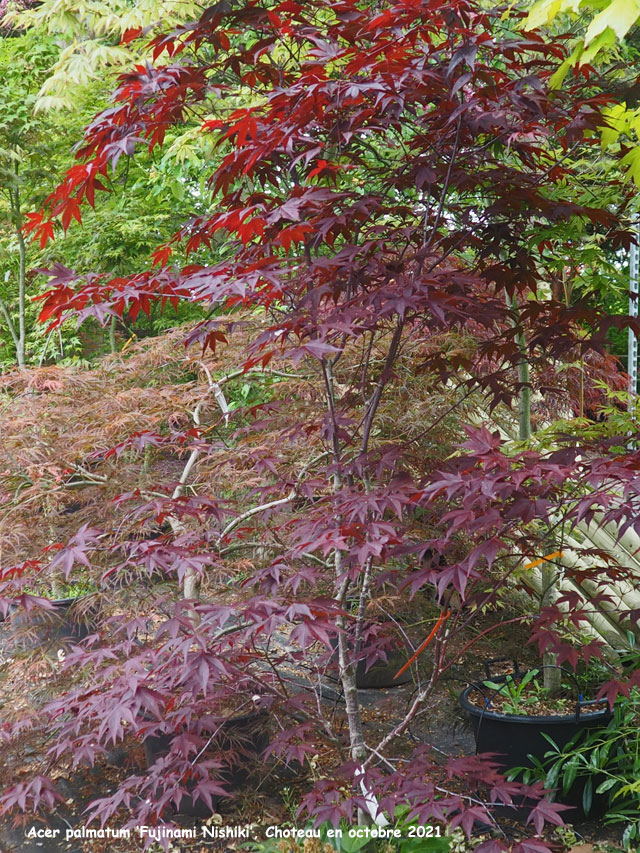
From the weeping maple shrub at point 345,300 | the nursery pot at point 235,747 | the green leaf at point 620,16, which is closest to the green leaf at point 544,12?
the green leaf at point 620,16

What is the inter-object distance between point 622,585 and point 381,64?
2.78m

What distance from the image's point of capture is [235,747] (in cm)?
251

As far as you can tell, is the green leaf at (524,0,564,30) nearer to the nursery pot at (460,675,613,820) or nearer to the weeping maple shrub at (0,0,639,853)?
the weeping maple shrub at (0,0,639,853)

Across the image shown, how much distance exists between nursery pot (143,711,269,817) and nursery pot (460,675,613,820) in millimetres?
747

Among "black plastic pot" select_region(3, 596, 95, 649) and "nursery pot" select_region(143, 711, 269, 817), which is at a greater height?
"black plastic pot" select_region(3, 596, 95, 649)

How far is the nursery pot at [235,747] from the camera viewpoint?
2.39m

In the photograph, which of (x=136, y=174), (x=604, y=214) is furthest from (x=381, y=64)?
(x=136, y=174)

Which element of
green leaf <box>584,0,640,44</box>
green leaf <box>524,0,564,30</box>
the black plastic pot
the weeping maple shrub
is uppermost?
green leaf <box>524,0,564,30</box>

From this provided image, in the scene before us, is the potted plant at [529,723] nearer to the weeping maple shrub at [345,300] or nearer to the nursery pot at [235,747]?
the weeping maple shrub at [345,300]

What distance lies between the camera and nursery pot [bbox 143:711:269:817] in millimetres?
2391

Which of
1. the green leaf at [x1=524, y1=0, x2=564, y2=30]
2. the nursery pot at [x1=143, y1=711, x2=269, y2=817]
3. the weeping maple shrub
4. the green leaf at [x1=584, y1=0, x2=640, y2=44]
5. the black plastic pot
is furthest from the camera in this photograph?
the black plastic pot

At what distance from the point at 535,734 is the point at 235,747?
1.02 m

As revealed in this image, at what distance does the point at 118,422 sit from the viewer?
2402mm

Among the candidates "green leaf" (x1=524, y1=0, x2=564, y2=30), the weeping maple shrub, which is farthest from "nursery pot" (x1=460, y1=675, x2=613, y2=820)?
"green leaf" (x1=524, y1=0, x2=564, y2=30)
